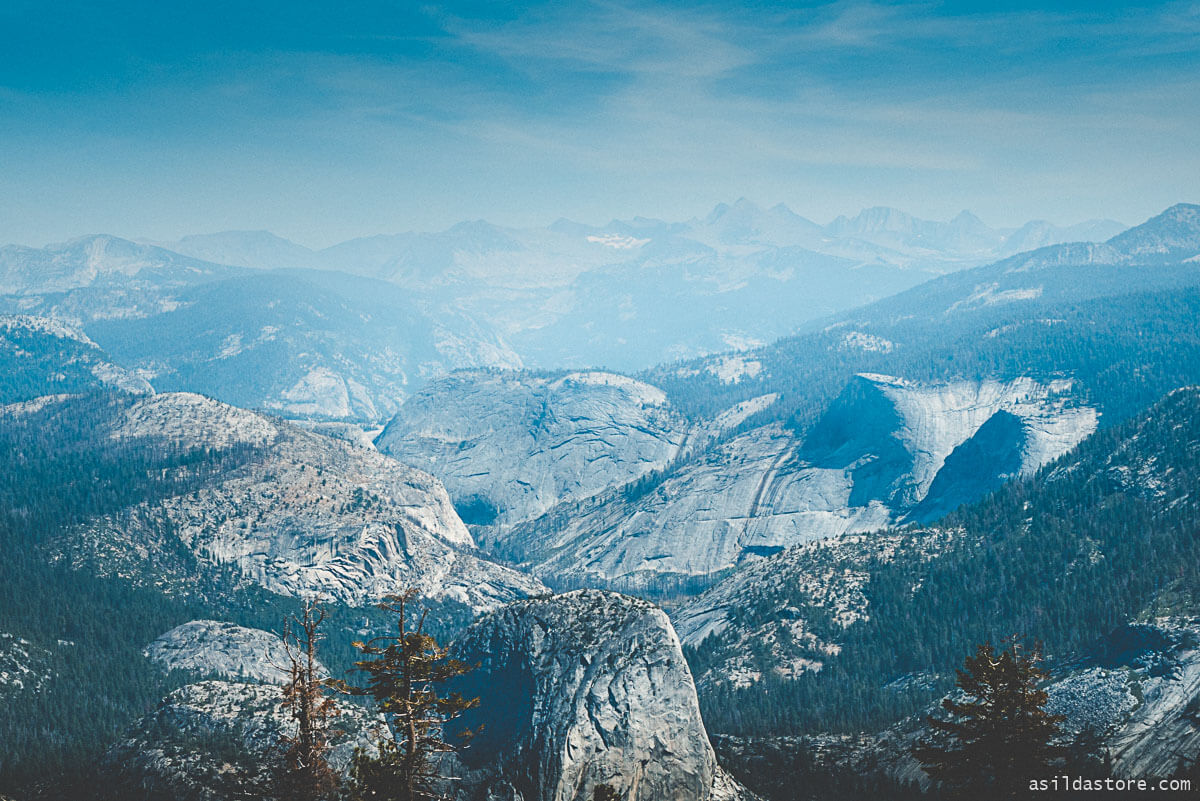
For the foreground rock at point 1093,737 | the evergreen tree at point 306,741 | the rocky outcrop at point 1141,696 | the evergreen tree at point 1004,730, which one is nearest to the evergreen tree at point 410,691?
the evergreen tree at point 306,741

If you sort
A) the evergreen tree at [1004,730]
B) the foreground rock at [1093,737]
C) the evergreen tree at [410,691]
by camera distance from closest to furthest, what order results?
the evergreen tree at [410,691] < the evergreen tree at [1004,730] < the foreground rock at [1093,737]

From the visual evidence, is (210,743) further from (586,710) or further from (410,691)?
(410,691)

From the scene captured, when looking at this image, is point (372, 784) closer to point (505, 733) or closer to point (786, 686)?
point (505, 733)

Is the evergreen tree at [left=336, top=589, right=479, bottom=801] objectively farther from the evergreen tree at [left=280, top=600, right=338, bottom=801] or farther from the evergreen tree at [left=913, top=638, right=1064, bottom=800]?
the evergreen tree at [left=913, top=638, right=1064, bottom=800]

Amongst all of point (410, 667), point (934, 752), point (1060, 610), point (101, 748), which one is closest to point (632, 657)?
point (934, 752)

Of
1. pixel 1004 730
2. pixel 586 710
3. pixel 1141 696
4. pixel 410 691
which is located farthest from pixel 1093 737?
pixel 410 691

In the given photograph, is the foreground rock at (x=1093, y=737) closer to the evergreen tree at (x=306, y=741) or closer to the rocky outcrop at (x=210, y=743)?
the rocky outcrop at (x=210, y=743)

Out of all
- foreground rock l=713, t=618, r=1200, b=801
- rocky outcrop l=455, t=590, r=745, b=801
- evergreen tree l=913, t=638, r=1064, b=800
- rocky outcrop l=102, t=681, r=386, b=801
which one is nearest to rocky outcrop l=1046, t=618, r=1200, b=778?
foreground rock l=713, t=618, r=1200, b=801

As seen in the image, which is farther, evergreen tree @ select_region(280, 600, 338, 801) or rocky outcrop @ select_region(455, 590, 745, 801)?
rocky outcrop @ select_region(455, 590, 745, 801)
